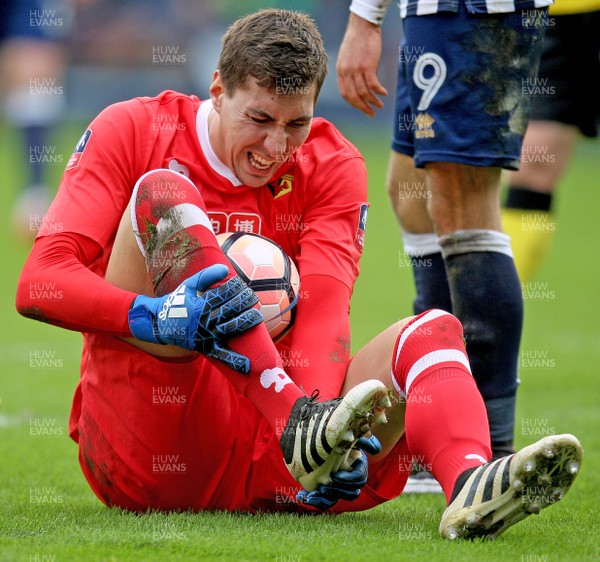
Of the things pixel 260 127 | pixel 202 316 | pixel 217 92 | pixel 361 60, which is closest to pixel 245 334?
pixel 202 316

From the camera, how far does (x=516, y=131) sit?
3.57 m

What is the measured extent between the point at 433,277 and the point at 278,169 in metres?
1.02

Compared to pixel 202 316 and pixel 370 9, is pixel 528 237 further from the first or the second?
pixel 202 316

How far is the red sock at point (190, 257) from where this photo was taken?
2887 mm

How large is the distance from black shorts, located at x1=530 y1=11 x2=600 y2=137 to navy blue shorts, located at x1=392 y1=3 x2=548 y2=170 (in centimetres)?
172

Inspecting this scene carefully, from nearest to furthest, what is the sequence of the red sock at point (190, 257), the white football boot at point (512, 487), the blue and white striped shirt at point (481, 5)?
1. the white football boot at point (512, 487)
2. the red sock at point (190, 257)
3. the blue and white striped shirt at point (481, 5)

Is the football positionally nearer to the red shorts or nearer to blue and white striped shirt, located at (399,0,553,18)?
the red shorts

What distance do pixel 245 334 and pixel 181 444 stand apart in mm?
450

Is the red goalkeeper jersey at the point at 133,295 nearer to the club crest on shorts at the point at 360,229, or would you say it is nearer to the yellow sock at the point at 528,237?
the club crest on shorts at the point at 360,229

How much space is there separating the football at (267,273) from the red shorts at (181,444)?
0.24 metres

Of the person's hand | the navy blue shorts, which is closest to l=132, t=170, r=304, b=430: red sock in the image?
the navy blue shorts

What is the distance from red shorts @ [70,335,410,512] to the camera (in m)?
3.10

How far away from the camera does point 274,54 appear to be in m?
3.23

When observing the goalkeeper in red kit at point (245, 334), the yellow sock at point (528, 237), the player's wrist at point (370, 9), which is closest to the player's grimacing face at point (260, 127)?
Answer: the goalkeeper in red kit at point (245, 334)
